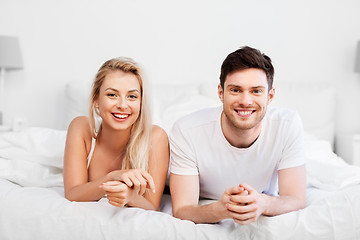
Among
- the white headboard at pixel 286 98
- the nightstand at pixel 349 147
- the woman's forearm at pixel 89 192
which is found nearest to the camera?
the woman's forearm at pixel 89 192

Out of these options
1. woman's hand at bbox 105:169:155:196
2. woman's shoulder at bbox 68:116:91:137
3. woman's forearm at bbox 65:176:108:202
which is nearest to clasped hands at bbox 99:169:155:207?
woman's hand at bbox 105:169:155:196

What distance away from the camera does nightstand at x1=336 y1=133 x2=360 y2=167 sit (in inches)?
114

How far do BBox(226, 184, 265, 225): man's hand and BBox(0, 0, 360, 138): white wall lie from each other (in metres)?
2.06

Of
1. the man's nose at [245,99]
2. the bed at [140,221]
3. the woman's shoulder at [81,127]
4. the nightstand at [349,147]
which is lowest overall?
the nightstand at [349,147]

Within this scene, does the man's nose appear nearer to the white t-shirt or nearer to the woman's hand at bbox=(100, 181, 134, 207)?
the white t-shirt

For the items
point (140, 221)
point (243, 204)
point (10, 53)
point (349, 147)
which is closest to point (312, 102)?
point (349, 147)

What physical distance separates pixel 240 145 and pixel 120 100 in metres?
0.48

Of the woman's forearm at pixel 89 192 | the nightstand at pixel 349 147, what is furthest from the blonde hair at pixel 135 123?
the nightstand at pixel 349 147

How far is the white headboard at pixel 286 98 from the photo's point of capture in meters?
2.80

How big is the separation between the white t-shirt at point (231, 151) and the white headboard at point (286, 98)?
1.12m

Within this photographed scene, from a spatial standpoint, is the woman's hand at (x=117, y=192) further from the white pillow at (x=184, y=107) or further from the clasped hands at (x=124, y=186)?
the white pillow at (x=184, y=107)

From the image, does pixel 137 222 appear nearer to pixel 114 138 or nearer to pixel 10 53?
pixel 114 138

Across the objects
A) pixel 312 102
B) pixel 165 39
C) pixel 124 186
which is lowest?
pixel 124 186

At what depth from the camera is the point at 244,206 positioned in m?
1.15
